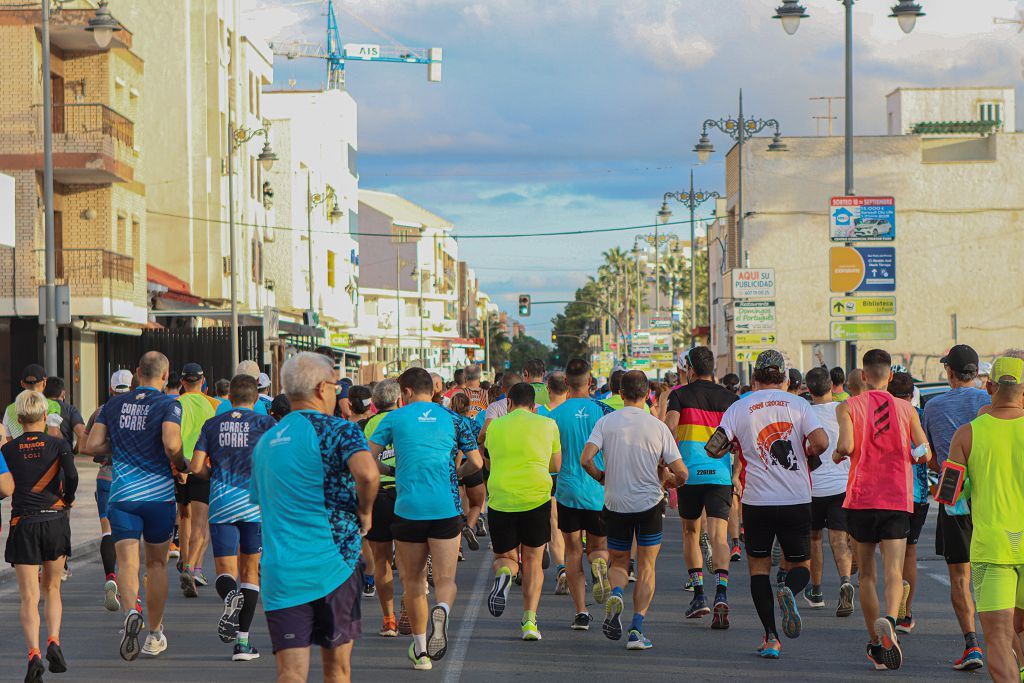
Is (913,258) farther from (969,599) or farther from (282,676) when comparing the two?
(282,676)

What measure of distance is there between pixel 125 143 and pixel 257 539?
2730 centimetres

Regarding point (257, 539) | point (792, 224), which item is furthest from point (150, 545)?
point (792, 224)

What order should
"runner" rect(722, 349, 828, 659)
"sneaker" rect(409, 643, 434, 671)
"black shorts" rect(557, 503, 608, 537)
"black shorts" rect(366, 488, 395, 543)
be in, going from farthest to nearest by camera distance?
"black shorts" rect(557, 503, 608, 537) < "black shorts" rect(366, 488, 395, 543) < "runner" rect(722, 349, 828, 659) < "sneaker" rect(409, 643, 434, 671)

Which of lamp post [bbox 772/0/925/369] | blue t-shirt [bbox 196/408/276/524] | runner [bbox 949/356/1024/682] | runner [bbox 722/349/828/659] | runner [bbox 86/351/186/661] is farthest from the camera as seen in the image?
lamp post [bbox 772/0/925/369]

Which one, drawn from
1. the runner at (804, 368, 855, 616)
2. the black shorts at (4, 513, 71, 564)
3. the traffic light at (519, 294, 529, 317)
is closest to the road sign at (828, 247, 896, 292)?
the runner at (804, 368, 855, 616)

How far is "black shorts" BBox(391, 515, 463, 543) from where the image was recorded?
9148 millimetres

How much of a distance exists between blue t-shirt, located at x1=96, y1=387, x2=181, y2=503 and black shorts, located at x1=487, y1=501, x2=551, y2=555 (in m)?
2.38

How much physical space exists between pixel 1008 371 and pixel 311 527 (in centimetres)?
379

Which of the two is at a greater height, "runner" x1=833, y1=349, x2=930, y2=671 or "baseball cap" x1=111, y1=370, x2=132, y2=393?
"baseball cap" x1=111, y1=370, x2=132, y2=393

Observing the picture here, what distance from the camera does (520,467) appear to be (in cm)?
1020

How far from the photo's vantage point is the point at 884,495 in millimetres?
9117

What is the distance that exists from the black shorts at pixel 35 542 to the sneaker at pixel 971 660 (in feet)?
18.7

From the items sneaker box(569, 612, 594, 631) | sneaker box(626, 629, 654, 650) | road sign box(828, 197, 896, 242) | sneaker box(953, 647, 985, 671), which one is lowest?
sneaker box(569, 612, 594, 631)

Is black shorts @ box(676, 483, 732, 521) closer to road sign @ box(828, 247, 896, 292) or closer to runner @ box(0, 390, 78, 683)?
runner @ box(0, 390, 78, 683)
